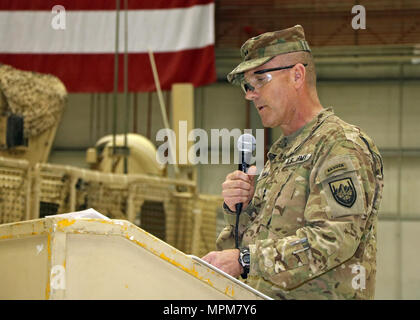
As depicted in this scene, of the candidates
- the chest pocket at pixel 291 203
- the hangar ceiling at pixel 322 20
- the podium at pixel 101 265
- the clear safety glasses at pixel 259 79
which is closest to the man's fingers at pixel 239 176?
the chest pocket at pixel 291 203

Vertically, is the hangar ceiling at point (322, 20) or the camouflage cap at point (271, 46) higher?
the hangar ceiling at point (322, 20)

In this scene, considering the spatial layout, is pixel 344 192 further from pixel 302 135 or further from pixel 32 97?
pixel 32 97

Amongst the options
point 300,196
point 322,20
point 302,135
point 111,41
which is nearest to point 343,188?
point 300,196

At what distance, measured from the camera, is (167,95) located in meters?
8.25

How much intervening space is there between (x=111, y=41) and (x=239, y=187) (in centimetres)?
549

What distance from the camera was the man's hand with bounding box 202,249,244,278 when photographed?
1.53 meters

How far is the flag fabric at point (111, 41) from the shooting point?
22.1ft

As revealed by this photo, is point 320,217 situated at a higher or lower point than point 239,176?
lower

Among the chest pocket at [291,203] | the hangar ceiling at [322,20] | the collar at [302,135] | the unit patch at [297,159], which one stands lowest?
the chest pocket at [291,203]

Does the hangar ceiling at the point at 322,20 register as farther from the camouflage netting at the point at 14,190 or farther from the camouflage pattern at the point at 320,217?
the camouflage pattern at the point at 320,217

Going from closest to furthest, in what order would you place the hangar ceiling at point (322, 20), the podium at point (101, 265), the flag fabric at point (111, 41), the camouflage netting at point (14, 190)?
1. the podium at point (101, 265)
2. the camouflage netting at point (14, 190)
3. the flag fabric at point (111, 41)
4. the hangar ceiling at point (322, 20)

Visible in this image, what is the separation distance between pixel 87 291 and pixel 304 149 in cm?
68

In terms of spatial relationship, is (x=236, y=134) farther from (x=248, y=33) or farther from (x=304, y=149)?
(x=304, y=149)

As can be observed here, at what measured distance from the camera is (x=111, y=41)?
22.9ft
